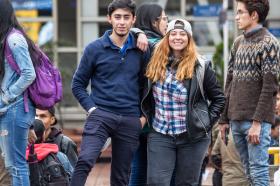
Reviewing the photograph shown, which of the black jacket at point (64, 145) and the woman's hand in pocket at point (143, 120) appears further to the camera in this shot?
the black jacket at point (64, 145)

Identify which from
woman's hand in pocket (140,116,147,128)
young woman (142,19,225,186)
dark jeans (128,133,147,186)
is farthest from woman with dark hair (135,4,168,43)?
dark jeans (128,133,147,186)

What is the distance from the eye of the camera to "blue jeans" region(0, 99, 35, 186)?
7.87m

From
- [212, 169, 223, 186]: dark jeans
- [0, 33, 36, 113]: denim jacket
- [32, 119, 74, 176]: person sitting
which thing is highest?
[0, 33, 36, 113]: denim jacket

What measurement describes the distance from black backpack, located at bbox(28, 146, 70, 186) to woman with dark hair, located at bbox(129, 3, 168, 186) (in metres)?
0.64

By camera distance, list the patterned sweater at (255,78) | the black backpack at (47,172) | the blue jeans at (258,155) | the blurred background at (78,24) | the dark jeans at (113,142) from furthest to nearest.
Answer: the blurred background at (78,24), the black backpack at (47,172), the blue jeans at (258,155), the patterned sweater at (255,78), the dark jeans at (113,142)

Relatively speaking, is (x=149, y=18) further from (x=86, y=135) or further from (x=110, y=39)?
(x=86, y=135)

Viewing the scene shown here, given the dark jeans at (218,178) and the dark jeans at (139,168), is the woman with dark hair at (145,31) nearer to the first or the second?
the dark jeans at (139,168)

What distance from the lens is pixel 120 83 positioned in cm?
778

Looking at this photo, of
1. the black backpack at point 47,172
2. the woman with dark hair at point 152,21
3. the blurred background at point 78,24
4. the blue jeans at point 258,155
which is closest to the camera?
the blue jeans at point 258,155

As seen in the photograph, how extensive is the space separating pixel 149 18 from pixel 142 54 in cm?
64

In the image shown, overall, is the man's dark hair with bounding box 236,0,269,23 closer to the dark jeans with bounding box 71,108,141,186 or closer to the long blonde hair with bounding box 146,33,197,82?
the long blonde hair with bounding box 146,33,197,82

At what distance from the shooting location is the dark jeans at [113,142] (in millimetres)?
7555

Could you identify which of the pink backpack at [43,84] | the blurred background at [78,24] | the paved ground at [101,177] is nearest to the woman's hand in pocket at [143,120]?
the pink backpack at [43,84]

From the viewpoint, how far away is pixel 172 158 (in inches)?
313
